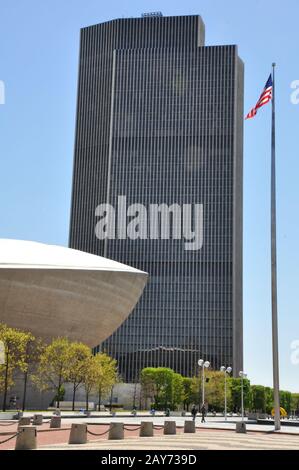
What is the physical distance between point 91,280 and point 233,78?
99.8 meters

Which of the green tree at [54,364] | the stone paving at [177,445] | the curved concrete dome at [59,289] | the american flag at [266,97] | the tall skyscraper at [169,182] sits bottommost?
the stone paving at [177,445]

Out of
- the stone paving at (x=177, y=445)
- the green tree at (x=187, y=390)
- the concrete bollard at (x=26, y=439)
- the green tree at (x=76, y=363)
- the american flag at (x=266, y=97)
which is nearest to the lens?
the concrete bollard at (x=26, y=439)

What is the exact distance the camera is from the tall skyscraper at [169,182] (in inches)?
6481

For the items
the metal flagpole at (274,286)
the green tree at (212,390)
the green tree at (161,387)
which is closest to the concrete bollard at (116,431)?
the metal flagpole at (274,286)

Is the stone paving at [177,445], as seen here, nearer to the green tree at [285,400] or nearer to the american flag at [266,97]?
the american flag at [266,97]

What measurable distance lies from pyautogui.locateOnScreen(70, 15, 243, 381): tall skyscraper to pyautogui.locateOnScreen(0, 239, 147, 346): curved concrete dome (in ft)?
241

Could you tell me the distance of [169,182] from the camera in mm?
167375

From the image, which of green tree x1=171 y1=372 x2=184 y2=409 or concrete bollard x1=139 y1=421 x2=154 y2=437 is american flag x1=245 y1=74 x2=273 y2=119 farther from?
green tree x1=171 y1=372 x2=184 y2=409

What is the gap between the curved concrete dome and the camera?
79438 mm

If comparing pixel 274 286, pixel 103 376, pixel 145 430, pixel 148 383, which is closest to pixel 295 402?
pixel 148 383

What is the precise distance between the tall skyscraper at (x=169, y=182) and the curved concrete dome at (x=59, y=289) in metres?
73.4

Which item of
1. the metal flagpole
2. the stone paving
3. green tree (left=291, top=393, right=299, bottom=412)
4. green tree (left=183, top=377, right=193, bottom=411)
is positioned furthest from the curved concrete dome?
green tree (left=291, top=393, right=299, bottom=412)

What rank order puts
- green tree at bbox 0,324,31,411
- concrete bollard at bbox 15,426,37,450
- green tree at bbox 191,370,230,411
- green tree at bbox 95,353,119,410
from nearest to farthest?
concrete bollard at bbox 15,426,37,450 → green tree at bbox 0,324,31,411 → green tree at bbox 95,353,119,410 → green tree at bbox 191,370,230,411

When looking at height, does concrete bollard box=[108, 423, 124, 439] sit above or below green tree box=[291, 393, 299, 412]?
below
